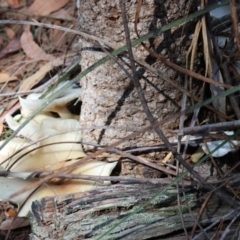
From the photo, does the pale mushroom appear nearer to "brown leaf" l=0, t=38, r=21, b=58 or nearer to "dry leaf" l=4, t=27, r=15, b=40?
"brown leaf" l=0, t=38, r=21, b=58

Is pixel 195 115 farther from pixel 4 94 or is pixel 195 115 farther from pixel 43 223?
pixel 4 94

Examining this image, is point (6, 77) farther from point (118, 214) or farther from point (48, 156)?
point (118, 214)

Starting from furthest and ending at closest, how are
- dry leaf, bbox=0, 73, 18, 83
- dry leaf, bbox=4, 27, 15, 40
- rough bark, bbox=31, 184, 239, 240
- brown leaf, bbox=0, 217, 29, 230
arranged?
dry leaf, bbox=4, 27, 15, 40
dry leaf, bbox=0, 73, 18, 83
brown leaf, bbox=0, 217, 29, 230
rough bark, bbox=31, 184, 239, 240

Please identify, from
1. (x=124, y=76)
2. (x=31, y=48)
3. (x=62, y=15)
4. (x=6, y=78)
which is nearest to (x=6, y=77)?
(x=6, y=78)

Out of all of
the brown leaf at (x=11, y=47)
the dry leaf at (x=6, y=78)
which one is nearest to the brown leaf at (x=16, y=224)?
the dry leaf at (x=6, y=78)

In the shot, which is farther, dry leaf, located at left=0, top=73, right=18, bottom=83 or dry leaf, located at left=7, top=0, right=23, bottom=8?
dry leaf, located at left=7, top=0, right=23, bottom=8

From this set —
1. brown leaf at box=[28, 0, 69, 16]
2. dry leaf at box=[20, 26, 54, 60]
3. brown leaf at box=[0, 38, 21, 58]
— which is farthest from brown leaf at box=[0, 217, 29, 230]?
brown leaf at box=[28, 0, 69, 16]
